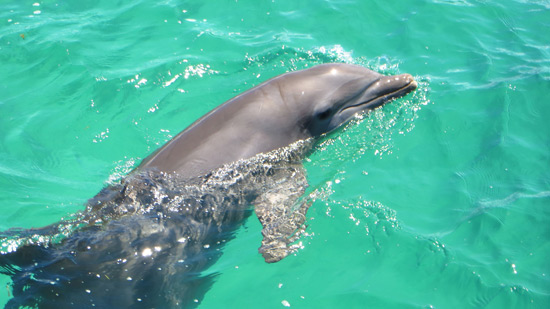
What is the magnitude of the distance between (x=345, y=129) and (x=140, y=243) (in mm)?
3240

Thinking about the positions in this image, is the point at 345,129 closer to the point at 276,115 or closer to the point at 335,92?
the point at 335,92

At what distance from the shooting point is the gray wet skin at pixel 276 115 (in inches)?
233

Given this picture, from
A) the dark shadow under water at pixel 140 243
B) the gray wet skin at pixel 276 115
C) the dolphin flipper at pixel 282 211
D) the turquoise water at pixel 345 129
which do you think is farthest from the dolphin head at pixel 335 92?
the dark shadow under water at pixel 140 243

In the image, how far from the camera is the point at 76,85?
881 centimetres

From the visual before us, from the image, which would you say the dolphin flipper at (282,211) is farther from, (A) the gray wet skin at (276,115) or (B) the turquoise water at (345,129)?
(A) the gray wet skin at (276,115)

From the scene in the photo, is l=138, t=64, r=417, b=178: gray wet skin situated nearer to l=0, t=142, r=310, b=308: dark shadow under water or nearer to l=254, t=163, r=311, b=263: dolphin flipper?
l=0, t=142, r=310, b=308: dark shadow under water

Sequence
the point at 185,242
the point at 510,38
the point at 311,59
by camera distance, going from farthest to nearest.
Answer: the point at 510,38, the point at 311,59, the point at 185,242

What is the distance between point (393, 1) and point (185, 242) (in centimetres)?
741

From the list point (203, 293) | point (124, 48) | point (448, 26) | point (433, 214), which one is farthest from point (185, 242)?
point (448, 26)

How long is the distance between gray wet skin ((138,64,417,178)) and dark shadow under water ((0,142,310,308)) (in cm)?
17

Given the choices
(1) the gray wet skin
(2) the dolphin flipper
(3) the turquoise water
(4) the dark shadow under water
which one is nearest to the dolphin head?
(1) the gray wet skin

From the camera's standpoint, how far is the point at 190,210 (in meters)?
5.84

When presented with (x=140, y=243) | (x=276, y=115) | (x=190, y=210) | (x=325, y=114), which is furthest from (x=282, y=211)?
(x=140, y=243)

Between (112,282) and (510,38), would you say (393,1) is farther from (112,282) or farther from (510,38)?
(112,282)
